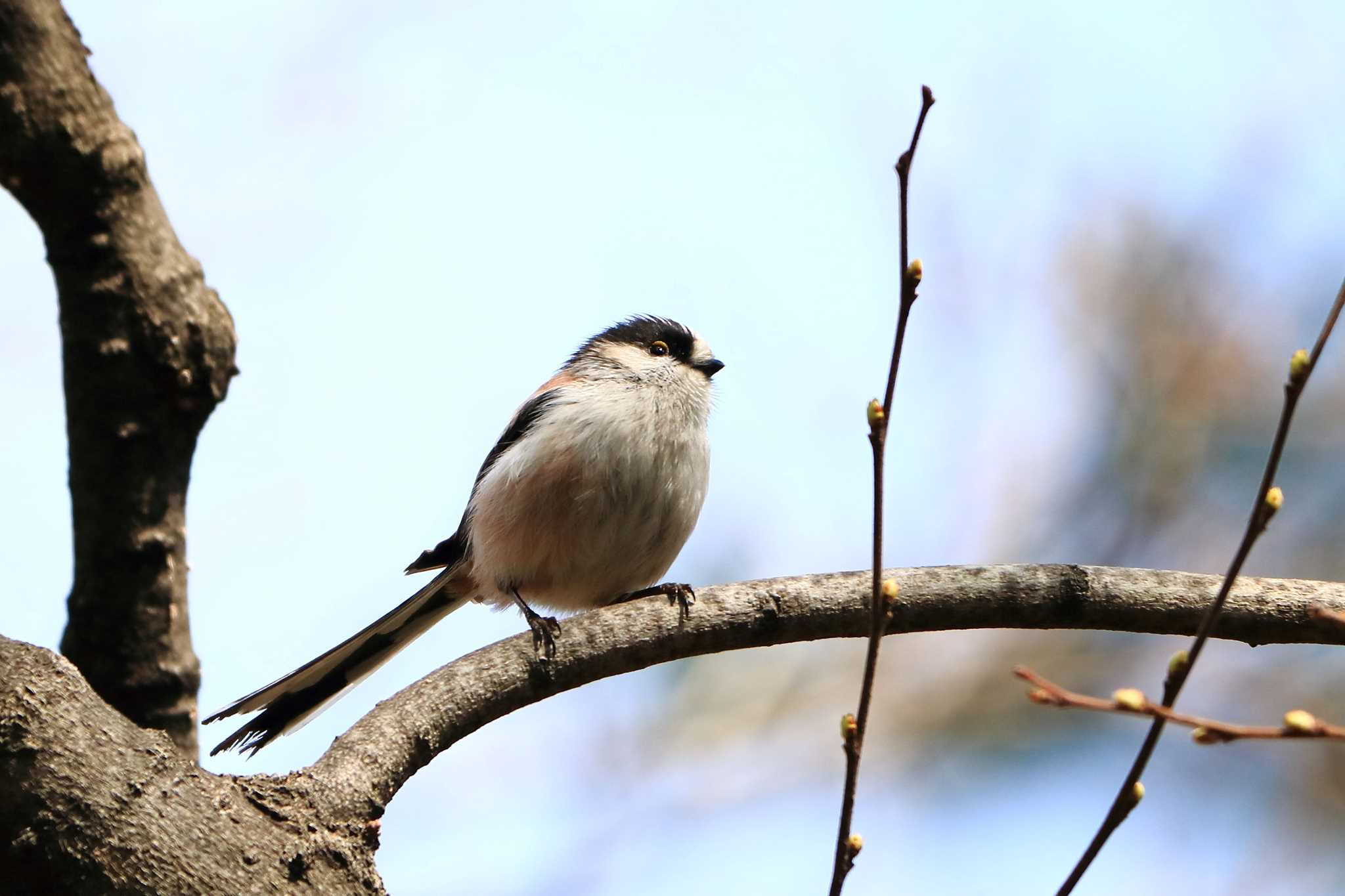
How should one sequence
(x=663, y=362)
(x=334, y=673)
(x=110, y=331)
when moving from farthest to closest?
(x=663, y=362), (x=334, y=673), (x=110, y=331)

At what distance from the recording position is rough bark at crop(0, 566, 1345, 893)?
203cm

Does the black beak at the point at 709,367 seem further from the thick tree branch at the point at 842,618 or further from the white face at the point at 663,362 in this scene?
the thick tree branch at the point at 842,618

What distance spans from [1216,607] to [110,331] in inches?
86.1

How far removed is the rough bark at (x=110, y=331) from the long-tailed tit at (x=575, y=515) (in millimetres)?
1171

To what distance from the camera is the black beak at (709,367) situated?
487 centimetres

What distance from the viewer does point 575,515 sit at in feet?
13.7

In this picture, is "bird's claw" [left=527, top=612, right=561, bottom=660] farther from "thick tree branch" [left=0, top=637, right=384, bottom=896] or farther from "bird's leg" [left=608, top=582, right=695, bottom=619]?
"thick tree branch" [left=0, top=637, right=384, bottom=896]

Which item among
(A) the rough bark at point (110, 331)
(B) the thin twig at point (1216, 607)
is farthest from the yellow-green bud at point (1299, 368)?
(A) the rough bark at point (110, 331)

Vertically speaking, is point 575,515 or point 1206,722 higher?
point 575,515

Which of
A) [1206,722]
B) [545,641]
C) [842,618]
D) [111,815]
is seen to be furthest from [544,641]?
[1206,722]

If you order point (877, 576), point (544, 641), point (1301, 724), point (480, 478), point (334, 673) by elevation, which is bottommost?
point (1301, 724)

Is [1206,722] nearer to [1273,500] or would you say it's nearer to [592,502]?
[1273,500]

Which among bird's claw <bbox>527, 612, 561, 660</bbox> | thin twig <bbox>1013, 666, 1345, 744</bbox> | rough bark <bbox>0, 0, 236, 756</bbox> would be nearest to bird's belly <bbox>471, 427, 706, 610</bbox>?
bird's claw <bbox>527, 612, 561, 660</bbox>

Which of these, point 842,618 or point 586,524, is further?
point 586,524
